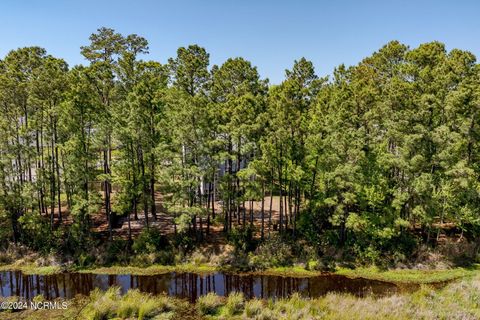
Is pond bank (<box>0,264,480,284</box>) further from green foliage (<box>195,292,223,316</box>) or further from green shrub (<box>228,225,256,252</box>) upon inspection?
green foliage (<box>195,292,223,316</box>)

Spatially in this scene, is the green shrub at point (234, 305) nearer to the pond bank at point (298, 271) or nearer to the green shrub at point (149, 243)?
the pond bank at point (298, 271)

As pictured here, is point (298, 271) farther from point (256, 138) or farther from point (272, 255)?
point (256, 138)

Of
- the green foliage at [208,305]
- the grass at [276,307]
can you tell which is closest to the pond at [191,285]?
the grass at [276,307]

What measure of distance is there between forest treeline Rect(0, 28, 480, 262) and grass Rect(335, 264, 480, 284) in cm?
227

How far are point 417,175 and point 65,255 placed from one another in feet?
97.3

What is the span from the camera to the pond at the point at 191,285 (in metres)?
23.7

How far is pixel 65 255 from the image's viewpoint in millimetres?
29234

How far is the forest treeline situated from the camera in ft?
87.1

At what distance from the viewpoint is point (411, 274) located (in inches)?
1029

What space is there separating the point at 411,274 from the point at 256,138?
15.8 meters

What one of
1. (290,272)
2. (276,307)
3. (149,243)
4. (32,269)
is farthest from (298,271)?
(32,269)

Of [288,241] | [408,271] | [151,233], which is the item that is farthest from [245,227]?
[408,271]

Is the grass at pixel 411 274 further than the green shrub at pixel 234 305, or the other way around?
the grass at pixel 411 274

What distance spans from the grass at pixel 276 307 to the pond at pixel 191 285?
6.34ft
